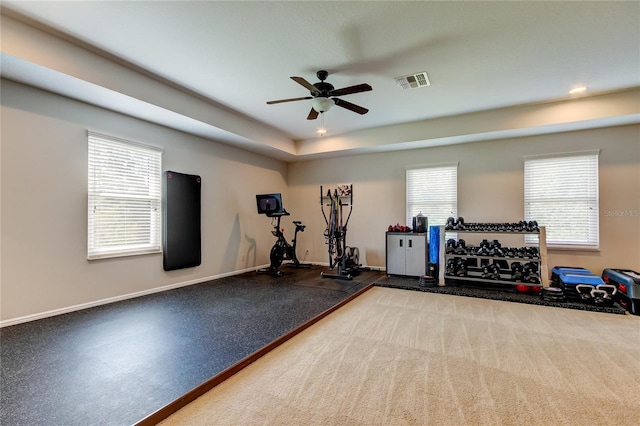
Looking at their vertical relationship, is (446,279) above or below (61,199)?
below

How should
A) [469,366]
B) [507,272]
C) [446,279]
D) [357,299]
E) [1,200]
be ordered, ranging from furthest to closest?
[446,279], [507,272], [357,299], [1,200], [469,366]

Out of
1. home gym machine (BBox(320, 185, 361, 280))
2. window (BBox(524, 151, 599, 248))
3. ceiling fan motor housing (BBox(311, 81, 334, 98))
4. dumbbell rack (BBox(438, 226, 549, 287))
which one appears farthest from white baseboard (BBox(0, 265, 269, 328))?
window (BBox(524, 151, 599, 248))

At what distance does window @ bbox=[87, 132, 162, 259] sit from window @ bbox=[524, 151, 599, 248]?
22.2ft

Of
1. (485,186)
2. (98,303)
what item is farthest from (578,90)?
(98,303)

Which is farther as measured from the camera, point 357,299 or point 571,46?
point 357,299

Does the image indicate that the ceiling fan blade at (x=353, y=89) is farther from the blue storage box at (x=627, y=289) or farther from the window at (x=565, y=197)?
the blue storage box at (x=627, y=289)

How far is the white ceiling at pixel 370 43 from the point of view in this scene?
2.65 meters

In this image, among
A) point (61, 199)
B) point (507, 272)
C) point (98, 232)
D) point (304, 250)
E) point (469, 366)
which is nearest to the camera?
point (469, 366)

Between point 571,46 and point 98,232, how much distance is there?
6.44 metres

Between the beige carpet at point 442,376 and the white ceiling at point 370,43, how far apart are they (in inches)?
127

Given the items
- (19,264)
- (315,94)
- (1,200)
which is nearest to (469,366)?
(315,94)

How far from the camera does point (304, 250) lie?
7.68 m

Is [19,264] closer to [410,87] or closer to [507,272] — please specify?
[410,87]

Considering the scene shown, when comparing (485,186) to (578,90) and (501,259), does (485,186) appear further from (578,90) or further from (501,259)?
(578,90)
